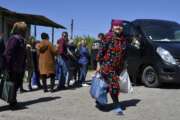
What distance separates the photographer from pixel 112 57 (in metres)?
10.3

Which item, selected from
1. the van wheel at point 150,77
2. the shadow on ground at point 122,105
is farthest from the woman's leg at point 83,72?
the shadow on ground at point 122,105

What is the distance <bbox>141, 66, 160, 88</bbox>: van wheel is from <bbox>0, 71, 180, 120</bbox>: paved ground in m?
0.50

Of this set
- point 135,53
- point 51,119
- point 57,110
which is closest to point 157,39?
point 135,53

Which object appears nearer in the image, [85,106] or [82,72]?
[85,106]

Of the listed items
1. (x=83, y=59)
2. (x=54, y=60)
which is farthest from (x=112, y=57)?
(x=83, y=59)

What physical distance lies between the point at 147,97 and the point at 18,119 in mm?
3826

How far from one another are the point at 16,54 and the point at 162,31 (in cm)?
577

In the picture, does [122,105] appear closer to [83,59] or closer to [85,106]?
[85,106]

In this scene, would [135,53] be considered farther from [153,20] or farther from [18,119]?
[18,119]

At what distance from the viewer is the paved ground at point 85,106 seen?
9875 millimetres

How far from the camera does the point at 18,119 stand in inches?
376

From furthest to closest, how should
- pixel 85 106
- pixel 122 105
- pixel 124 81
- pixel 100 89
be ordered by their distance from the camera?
1. pixel 122 105
2. pixel 85 106
3. pixel 124 81
4. pixel 100 89

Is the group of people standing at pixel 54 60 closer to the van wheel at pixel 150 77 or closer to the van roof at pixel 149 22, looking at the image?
the van roof at pixel 149 22

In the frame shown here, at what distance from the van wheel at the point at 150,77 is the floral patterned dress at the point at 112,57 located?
3883 millimetres
